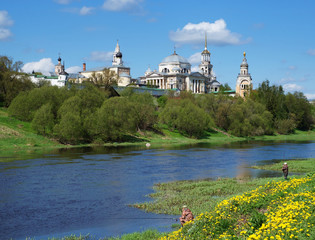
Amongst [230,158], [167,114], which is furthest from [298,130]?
[230,158]

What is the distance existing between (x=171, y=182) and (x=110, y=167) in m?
9.58

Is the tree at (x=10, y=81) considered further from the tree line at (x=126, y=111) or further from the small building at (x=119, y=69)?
the small building at (x=119, y=69)

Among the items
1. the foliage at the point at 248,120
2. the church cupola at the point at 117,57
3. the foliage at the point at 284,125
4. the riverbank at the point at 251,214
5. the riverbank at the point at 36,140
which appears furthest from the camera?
the church cupola at the point at 117,57

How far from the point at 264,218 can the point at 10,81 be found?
73.7m

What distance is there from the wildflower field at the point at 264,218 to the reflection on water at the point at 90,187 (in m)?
4.15

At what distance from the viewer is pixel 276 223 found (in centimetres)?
1116

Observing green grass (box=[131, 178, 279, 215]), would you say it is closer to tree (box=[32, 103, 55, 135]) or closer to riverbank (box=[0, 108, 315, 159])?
riverbank (box=[0, 108, 315, 159])

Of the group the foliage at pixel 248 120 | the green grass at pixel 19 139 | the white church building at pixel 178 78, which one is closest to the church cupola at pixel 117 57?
the white church building at pixel 178 78

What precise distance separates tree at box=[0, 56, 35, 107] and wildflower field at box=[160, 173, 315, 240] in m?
68.3

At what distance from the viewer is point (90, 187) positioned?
28281 mm

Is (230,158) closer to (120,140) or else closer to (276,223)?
(120,140)

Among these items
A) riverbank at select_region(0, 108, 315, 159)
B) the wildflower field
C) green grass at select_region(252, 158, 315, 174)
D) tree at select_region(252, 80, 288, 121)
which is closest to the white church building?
tree at select_region(252, 80, 288, 121)

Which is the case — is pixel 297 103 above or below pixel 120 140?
above

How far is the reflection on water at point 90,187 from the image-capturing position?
1898 cm
